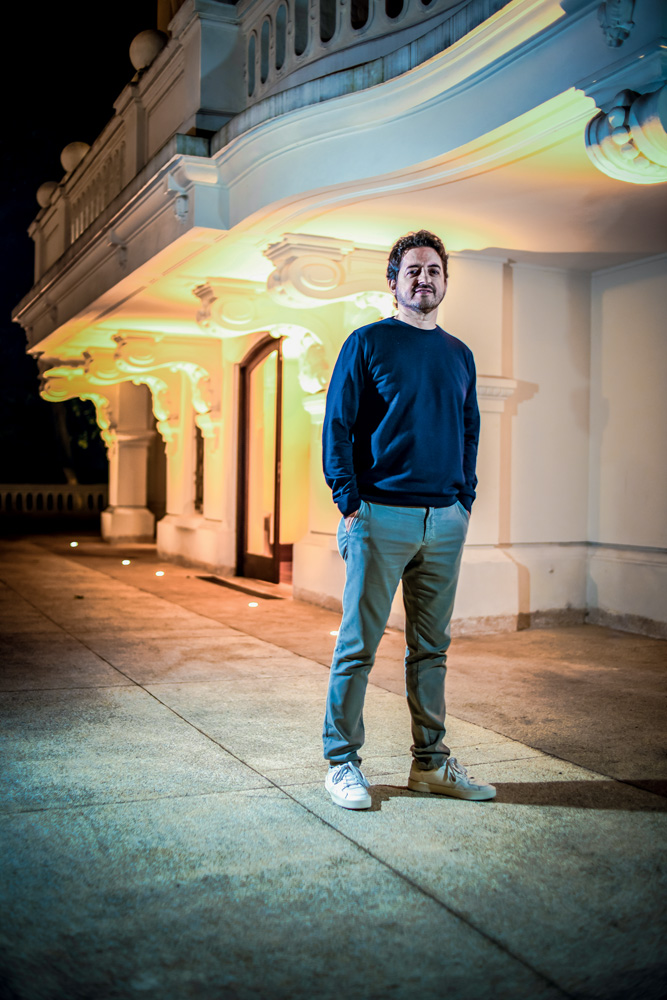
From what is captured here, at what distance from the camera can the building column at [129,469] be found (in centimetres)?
1655

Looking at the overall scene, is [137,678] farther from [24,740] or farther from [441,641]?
[441,641]

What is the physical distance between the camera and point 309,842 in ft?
9.96

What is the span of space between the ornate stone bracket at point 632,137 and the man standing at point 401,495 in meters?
1.25

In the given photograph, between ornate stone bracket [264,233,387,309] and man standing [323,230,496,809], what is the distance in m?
3.60

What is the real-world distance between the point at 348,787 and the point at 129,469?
1397cm

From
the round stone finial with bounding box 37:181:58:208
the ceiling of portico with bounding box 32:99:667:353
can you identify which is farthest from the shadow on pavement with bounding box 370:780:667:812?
the round stone finial with bounding box 37:181:58:208

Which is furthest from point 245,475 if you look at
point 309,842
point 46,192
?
point 309,842

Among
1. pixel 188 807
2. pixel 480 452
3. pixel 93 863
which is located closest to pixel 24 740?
pixel 188 807

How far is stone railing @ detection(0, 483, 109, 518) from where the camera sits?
2273 cm

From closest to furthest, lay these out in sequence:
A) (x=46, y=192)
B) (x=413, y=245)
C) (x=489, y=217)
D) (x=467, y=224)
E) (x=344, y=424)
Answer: (x=344, y=424) → (x=413, y=245) → (x=489, y=217) → (x=467, y=224) → (x=46, y=192)

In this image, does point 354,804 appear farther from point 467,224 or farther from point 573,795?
point 467,224

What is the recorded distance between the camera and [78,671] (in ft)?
19.1

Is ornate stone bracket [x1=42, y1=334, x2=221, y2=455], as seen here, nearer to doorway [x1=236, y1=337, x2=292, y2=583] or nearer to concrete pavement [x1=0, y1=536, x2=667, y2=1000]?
doorway [x1=236, y1=337, x2=292, y2=583]

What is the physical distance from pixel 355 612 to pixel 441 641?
0.37 metres
